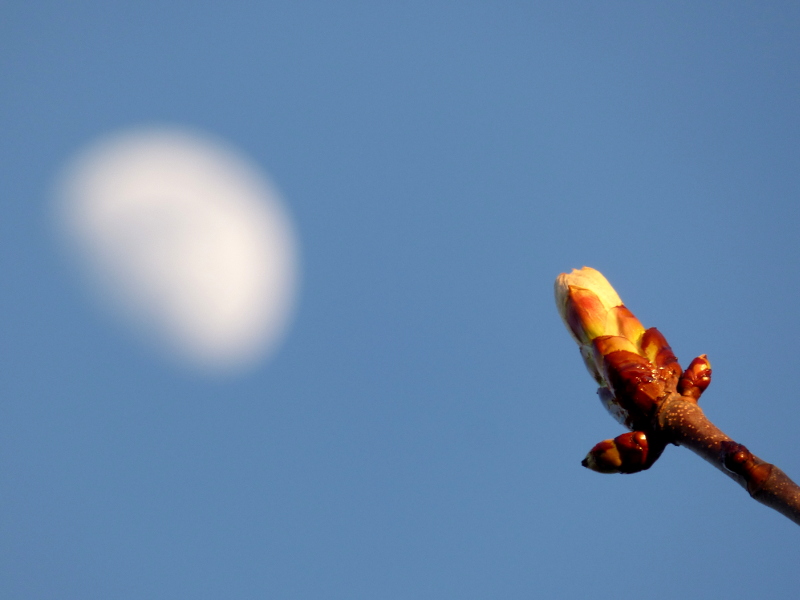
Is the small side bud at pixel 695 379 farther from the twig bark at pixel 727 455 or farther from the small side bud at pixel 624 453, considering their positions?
the small side bud at pixel 624 453

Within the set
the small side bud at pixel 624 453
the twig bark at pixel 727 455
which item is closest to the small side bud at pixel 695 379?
the twig bark at pixel 727 455

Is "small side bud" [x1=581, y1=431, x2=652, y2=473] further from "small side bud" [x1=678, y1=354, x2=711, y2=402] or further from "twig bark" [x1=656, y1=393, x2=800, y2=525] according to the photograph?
"small side bud" [x1=678, y1=354, x2=711, y2=402]

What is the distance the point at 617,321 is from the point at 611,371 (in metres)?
0.27

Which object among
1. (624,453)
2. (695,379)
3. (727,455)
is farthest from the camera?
(695,379)

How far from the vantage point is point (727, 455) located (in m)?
2.47

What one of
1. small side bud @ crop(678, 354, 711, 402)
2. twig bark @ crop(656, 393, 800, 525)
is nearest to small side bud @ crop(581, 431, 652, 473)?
twig bark @ crop(656, 393, 800, 525)

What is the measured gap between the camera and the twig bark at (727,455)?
2.33m

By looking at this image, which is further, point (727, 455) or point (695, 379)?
point (695, 379)

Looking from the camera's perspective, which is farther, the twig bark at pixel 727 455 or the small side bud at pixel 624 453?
the small side bud at pixel 624 453

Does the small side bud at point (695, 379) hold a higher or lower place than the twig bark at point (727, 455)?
higher

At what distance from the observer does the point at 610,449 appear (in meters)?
2.80

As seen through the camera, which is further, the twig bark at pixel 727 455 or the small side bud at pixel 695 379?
the small side bud at pixel 695 379

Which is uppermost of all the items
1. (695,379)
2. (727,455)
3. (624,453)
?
(695,379)

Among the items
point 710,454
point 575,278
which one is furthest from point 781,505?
point 575,278
